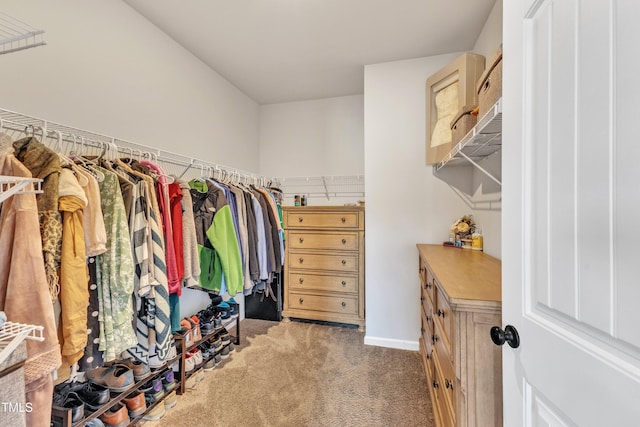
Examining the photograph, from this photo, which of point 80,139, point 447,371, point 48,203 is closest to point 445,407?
point 447,371

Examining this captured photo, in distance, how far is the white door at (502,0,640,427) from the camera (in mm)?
411

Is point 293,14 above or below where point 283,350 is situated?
above

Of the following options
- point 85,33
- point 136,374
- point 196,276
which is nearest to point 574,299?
point 196,276

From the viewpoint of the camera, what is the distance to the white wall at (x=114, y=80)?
4.22ft

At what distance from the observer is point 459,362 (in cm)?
98

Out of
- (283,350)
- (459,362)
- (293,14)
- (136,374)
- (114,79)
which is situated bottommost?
(283,350)

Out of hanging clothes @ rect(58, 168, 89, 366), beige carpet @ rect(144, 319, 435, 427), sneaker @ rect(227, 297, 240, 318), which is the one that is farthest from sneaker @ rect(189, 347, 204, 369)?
hanging clothes @ rect(58, 168, 89, 366)

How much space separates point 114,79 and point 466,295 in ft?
7.39

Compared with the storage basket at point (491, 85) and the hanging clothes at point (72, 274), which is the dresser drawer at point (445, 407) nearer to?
the storage basket at point (491, 85)

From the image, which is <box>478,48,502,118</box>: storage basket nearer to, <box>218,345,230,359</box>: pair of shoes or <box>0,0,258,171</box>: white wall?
<box>0,0,258,171</box>: white wall

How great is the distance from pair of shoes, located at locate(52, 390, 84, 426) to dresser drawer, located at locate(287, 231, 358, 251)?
1.90 m

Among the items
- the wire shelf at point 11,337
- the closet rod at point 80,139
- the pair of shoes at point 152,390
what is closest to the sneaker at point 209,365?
the pair of shoes at point 152,390

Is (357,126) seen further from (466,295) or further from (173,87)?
(466,295)

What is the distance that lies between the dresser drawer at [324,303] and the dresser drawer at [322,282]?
0.08 metres
